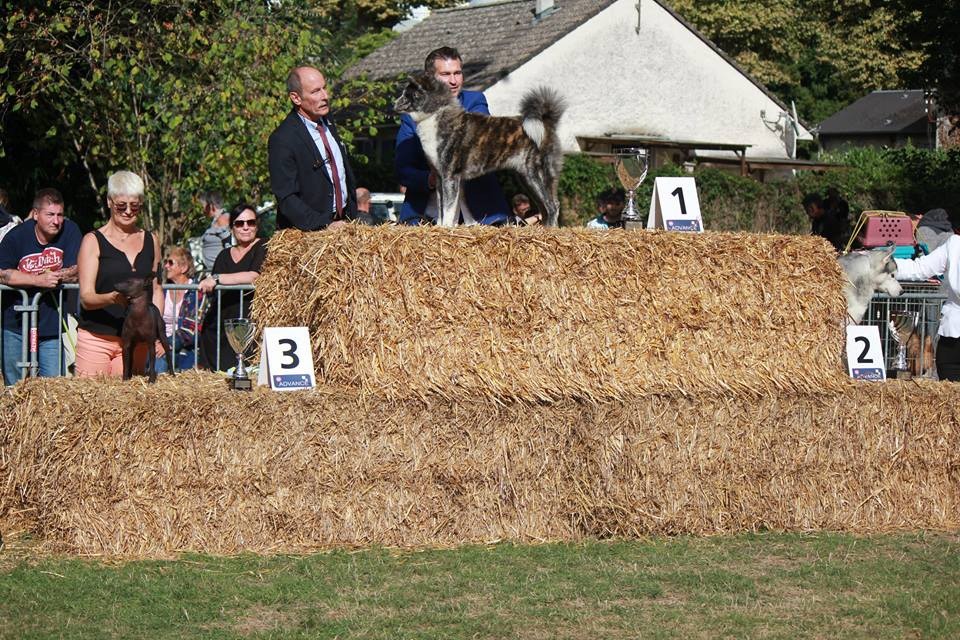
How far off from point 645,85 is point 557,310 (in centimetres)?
2955

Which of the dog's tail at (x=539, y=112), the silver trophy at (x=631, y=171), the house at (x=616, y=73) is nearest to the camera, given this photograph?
the dog's tail at (x=539, y=112)

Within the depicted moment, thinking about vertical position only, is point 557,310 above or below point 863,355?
above

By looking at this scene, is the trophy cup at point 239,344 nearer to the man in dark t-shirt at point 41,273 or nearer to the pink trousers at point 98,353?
the pink trousers at point 98,353

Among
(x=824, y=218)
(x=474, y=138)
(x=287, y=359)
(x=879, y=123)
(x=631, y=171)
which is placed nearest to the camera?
(x=287, y=359)

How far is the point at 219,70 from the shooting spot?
1395 centimetres

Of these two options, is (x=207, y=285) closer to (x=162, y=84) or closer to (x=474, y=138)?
(x=474, y=138)

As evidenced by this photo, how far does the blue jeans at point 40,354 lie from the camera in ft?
27.4

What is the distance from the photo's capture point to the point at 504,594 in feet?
19.0

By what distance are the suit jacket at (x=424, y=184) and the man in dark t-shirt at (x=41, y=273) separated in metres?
2.39

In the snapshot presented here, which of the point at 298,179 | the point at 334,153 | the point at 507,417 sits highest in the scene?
the point at 334,153

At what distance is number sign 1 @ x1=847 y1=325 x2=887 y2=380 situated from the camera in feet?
25.7

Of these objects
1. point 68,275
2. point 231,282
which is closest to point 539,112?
point 231,282

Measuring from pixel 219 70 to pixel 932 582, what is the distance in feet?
33.6

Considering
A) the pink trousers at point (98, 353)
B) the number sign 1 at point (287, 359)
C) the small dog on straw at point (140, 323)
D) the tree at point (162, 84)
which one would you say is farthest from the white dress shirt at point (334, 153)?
the tree at point (162, 84)
